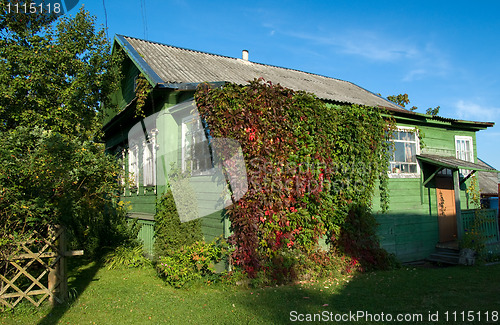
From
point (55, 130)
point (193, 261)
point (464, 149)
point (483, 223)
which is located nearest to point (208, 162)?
point (193, 261)

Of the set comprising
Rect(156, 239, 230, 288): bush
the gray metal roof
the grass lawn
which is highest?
the gray metal roof

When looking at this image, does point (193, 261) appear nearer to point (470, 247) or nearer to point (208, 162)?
point (208, 162)

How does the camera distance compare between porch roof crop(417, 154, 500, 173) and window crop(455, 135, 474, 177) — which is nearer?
porch roof crop(417, 154, 500, 173)

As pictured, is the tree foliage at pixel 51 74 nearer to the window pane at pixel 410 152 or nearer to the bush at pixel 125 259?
the bush at pixel 125 259

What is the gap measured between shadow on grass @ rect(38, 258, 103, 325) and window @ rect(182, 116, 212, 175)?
3324mm

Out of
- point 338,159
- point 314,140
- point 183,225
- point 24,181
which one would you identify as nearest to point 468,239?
point 338,159

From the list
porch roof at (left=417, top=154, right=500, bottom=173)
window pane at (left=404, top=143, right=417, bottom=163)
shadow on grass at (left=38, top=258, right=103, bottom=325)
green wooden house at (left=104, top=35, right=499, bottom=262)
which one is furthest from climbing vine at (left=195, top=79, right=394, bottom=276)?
shadow on grass at (left=38, top=258, right=103, bottom=325)

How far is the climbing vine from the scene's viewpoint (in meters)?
7.25

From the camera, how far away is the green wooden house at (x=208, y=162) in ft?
29.3

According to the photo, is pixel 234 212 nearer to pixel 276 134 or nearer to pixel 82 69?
pixel 276 134

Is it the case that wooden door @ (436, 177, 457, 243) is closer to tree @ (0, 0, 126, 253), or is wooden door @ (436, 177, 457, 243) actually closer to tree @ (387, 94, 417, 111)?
tree @ (0, 0, 126, 253)

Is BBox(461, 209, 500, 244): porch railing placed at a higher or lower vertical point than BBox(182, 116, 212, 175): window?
lower

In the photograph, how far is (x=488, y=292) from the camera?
6.71 meters

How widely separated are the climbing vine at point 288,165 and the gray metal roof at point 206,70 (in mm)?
1525
